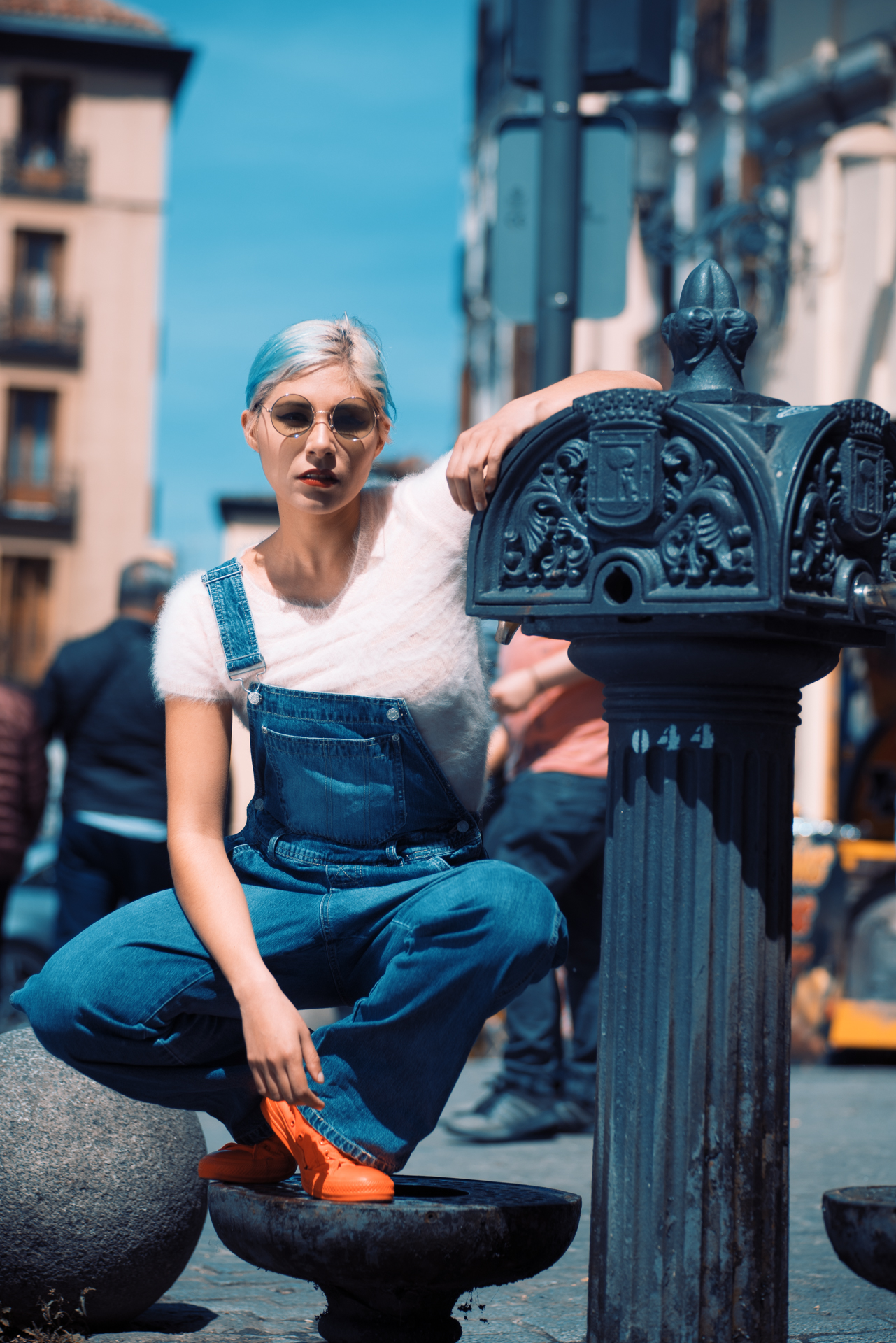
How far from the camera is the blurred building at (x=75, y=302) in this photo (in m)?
43.3

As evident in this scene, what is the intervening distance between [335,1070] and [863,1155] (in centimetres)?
348

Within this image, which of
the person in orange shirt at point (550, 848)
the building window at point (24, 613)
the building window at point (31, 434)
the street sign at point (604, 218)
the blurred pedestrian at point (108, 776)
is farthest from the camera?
the building window at point (31, 434)

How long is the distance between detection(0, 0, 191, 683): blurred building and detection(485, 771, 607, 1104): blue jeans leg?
3740 cm

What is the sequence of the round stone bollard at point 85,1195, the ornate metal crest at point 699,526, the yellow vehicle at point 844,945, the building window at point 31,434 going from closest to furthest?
1. the ornate metal crest at point 699,526
2. the round stone bollard at point 85,1195
3. the yellow vehicle at point 844,945
4. the building window at point 31,434

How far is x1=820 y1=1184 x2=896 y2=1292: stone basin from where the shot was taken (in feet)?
9.40

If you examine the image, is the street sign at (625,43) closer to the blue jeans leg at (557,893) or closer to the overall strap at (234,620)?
the blue jeans leg at (557,893)

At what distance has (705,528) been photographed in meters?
2.46

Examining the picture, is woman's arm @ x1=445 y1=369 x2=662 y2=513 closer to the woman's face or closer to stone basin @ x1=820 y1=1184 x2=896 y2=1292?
the woman's face

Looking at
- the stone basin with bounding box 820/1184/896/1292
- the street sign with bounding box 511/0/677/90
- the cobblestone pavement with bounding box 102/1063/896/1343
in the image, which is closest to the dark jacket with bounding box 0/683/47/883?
the cobblestone pavement with bounding box 102/1063/896/1343

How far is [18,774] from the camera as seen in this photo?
7930 millimetres

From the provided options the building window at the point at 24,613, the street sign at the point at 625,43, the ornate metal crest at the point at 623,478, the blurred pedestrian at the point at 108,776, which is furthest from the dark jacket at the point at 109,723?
the building window at the point at 24,613

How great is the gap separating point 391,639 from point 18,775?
5364 mm

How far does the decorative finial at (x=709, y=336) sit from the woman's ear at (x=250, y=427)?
0.70 metres

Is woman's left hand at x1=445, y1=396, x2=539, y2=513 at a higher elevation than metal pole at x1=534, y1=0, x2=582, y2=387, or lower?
lower
